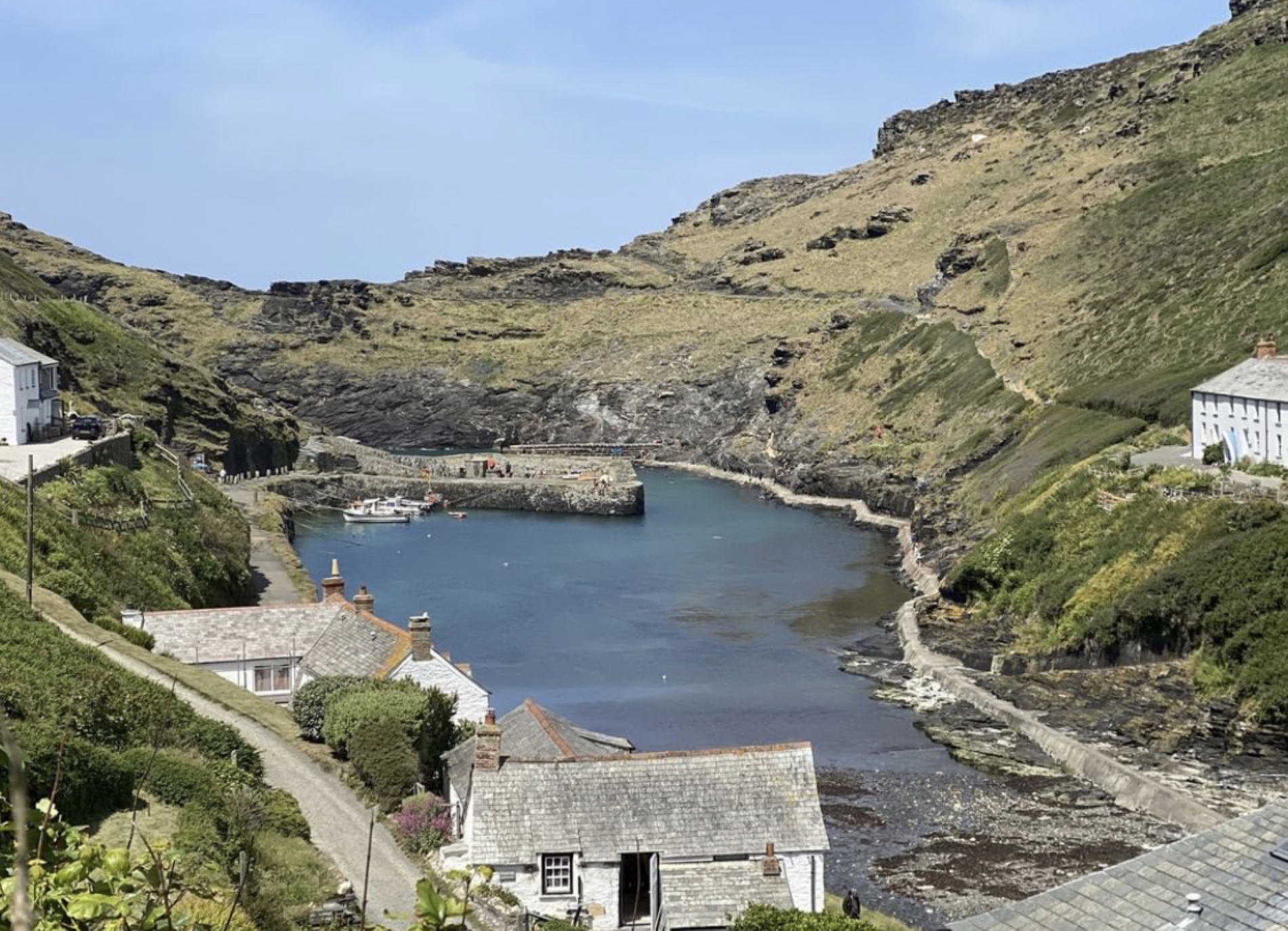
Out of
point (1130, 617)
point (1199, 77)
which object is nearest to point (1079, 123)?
point (1199, 77)

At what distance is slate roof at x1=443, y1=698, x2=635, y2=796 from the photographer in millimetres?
34188

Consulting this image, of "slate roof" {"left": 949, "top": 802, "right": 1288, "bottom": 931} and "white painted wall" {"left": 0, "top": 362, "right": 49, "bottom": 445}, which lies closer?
"slate roof" {"left": 949, "top": 802, "right": 1288, "bottom": 931}

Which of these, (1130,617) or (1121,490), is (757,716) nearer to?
(1130,617)

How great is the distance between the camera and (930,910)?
3616cm

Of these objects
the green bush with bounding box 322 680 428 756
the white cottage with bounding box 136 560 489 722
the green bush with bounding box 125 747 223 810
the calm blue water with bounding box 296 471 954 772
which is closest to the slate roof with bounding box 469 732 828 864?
the green bush with bounding box 322 680 428 756

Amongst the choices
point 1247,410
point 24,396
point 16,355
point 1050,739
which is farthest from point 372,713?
point 1247,410

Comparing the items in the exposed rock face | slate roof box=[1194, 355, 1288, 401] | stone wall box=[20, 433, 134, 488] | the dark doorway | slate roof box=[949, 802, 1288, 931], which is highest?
the exposed rock face

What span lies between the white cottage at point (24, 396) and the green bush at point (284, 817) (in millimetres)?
39541

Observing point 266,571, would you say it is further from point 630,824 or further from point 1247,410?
point 630,824

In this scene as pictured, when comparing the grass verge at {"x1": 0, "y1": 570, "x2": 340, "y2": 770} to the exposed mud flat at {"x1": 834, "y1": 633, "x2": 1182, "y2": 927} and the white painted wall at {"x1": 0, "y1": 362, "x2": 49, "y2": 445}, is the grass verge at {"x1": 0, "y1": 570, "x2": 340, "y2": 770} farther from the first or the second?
the white painted wall at {"x1": 0, "y1": 362, "x2": 49, "y2": 445}

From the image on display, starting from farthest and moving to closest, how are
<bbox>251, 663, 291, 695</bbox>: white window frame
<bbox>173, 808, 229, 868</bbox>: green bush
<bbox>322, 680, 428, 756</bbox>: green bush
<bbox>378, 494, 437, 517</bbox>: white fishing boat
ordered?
<bbox>378, 494, 437, 517</bbox>: white fishing boat
<bbox>251, 663, 291, 695</bbox>: white window frame
<bbox>322, 680, 428, 756</bbox>: green bush
<bbox>173, 808, 229, 868</bbox>: green bush

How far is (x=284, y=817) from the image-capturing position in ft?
93.7

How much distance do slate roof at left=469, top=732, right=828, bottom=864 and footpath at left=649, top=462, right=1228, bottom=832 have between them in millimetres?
8458

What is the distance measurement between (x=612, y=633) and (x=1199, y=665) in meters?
29.7
